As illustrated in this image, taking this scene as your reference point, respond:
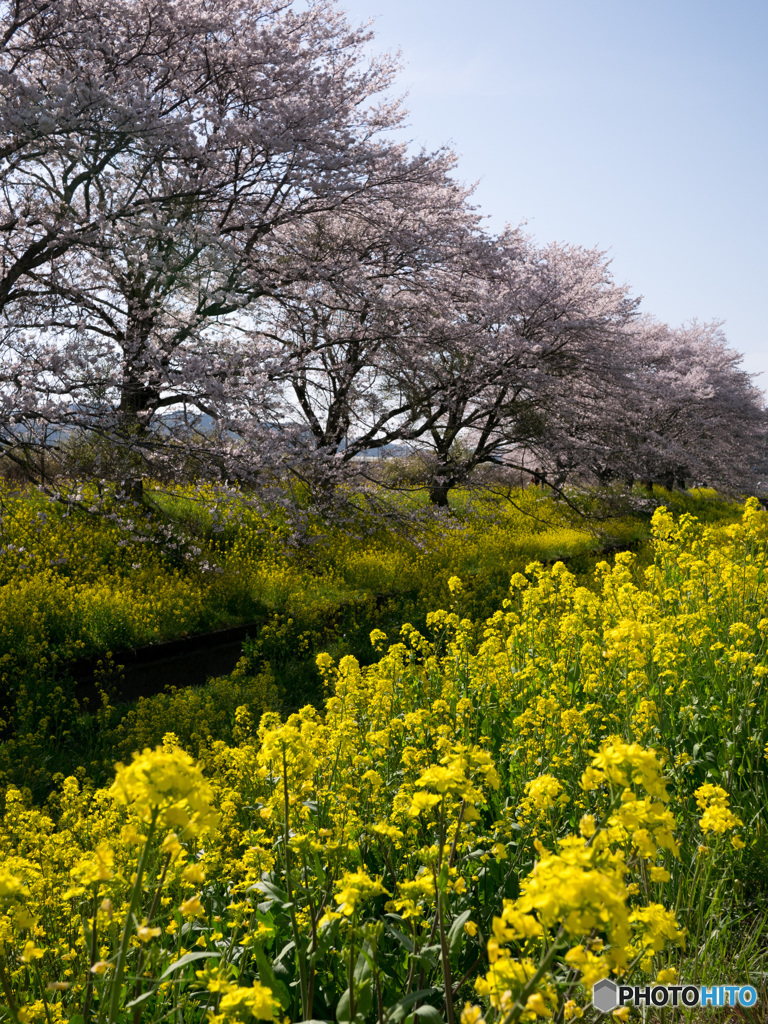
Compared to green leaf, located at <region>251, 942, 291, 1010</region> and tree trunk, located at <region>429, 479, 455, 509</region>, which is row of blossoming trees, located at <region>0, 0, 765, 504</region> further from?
green leaf, located at <region>251, 942, 291, 1010</region>

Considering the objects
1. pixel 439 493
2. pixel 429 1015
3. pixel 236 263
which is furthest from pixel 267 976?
pixel 439 493

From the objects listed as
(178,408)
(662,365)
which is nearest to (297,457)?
(178,408)

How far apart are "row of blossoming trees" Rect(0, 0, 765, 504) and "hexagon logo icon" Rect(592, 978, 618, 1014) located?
639 cm

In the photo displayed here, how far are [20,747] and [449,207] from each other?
10.5m

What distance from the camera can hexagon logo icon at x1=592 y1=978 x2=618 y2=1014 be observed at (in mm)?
1982

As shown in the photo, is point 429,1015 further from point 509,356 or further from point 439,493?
point 439,493

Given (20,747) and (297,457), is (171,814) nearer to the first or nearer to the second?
(20,747)

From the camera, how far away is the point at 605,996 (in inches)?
80.4

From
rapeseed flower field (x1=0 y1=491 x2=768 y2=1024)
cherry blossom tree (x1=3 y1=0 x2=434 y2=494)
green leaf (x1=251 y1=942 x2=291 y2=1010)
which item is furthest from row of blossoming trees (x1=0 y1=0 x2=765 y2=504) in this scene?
green leaf (x1=251 y1=942 x2=291 y2=1010)

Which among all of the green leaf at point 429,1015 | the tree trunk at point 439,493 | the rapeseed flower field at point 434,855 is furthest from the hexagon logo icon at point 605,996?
the tree trunk at point 439,493

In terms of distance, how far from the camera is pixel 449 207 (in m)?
12.2

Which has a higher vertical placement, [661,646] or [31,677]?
[661,646]

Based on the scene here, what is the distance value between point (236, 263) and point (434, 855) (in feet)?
24.4

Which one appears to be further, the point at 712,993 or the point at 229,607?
the point at 229,607
